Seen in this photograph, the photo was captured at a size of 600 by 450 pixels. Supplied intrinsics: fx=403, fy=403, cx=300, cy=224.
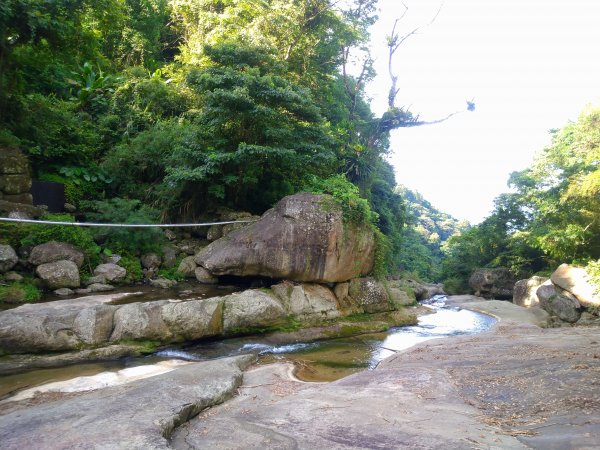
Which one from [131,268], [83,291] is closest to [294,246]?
[131,268]

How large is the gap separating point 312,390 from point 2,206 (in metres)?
10.1

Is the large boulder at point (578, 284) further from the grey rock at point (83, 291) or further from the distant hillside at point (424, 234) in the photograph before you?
the grey rock at point (83, 291)

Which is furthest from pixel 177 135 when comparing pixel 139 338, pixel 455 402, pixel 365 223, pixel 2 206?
pixel 455 402

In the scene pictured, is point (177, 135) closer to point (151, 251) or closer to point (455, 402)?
point (151, 251)

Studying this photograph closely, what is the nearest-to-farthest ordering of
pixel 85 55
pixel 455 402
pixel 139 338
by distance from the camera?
1. pixel 455 402
2. pixel 139 338
3. pixel 85 55

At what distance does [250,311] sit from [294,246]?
2.24 m

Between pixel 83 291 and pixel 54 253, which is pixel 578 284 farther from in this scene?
pixel 54 253

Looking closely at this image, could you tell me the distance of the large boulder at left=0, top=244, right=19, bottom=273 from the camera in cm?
947

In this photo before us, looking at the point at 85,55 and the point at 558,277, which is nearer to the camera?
the point at 85,55

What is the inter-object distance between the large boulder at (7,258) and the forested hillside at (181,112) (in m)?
2.78

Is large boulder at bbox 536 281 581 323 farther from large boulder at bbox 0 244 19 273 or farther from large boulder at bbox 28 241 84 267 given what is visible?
large boulder at bbox 0 244 19 273

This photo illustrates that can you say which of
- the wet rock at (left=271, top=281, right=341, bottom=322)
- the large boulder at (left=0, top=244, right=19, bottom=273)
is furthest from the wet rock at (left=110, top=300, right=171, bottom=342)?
the large boulder at (left=0, top=244, right=19, bottom=273)

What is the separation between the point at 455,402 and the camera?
4613mm

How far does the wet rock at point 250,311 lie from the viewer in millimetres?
8500
